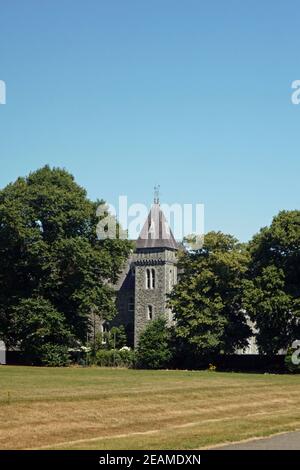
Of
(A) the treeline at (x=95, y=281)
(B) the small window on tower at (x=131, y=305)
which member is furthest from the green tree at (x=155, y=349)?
(B) the small window on tower at (x=131, y=305)

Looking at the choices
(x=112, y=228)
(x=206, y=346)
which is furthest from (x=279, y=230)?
Answer: (x=112, y=228)

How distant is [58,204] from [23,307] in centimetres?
889

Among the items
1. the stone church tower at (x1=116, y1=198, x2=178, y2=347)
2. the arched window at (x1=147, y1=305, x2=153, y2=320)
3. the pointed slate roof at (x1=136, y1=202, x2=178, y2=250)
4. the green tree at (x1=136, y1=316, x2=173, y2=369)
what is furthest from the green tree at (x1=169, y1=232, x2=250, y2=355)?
the pointed slate roof at (x1=136, y1=202, x2=178, y2=250)

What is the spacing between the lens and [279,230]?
57.9 meters

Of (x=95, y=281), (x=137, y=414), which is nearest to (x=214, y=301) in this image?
(x=95, y=281)

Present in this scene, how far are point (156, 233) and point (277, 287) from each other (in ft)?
98.8

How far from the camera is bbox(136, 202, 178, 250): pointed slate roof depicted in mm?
83688

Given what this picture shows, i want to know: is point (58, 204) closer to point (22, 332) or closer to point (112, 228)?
point (112, 228)

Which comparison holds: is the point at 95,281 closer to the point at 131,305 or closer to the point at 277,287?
the point at 277,287

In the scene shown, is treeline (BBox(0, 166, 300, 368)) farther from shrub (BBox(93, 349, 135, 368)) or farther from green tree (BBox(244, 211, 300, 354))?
shrub (BBox(93, 349, 135, 368))

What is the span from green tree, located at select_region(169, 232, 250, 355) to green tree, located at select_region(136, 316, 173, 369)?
5.54ft

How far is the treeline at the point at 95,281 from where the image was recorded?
190 ft

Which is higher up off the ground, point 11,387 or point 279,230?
point 279,230

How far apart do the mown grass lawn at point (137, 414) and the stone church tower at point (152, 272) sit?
148ft
